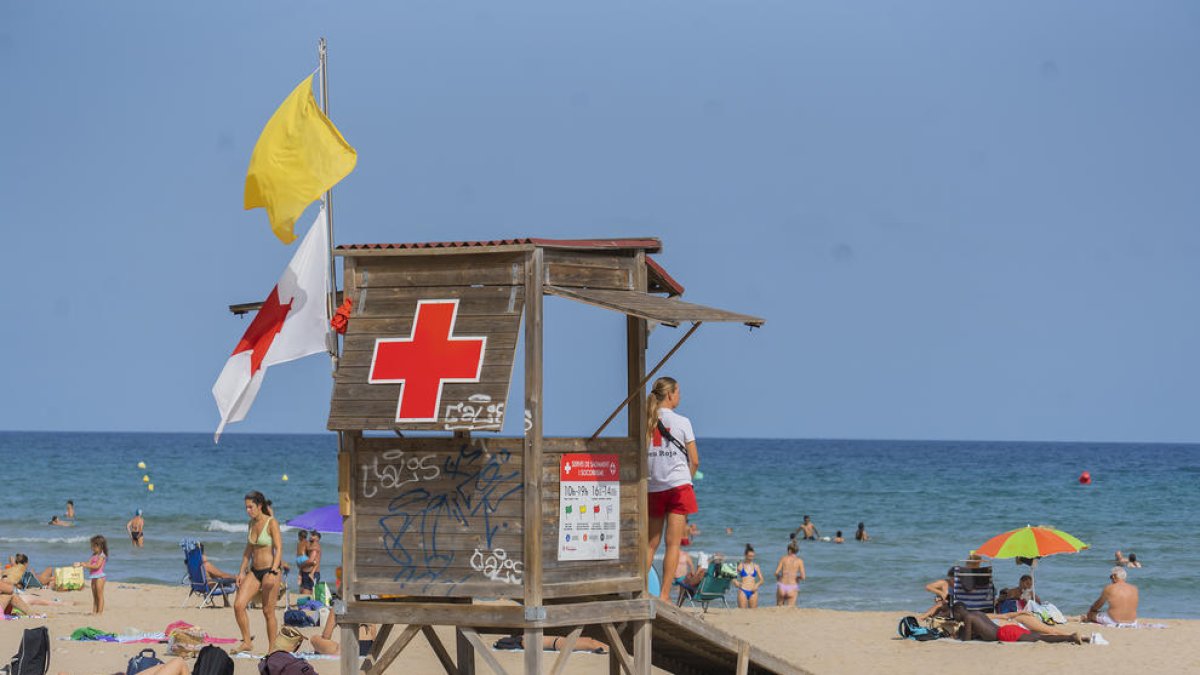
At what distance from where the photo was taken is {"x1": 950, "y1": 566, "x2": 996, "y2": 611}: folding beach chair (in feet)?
61.3

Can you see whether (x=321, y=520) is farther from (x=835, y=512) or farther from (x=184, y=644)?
(x=835, y=512)

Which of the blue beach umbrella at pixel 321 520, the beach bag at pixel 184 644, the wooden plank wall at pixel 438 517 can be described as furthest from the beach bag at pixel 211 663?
the blue beach umbrella at pixel 321 520

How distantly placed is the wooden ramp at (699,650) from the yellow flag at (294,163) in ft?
12.2

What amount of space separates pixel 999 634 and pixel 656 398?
855cm

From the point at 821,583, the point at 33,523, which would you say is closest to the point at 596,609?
the point at 821,583

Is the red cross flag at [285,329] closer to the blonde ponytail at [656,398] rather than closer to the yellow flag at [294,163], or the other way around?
the yellow flag at [294,163]

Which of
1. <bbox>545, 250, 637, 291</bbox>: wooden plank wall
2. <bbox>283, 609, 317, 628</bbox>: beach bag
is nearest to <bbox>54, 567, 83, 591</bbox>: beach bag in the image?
<bbox>283, 609, 317, 628</bbox>: beach bag

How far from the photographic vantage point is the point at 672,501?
11141mm

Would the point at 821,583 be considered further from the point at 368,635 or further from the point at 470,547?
the point at 470,547

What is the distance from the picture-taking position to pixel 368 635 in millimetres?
16625

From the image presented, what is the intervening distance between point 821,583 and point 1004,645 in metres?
12.2

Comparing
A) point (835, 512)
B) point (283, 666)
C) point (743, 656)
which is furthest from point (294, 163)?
point (835, 512)

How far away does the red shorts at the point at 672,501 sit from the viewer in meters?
11.1

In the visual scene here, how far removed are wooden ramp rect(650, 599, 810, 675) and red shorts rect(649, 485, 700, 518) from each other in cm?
70
